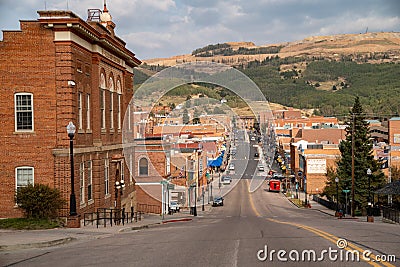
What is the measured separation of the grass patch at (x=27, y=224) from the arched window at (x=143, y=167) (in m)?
24.2

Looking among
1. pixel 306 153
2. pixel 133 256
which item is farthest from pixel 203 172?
pixel 306 153

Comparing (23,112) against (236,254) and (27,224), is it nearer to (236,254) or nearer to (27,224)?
(27,224)

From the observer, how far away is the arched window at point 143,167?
51128 millimetres

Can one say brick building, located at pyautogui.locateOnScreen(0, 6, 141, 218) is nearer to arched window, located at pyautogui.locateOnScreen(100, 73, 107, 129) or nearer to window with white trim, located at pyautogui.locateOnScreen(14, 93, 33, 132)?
window with white trim, located at pyautogui.locateOnScreen(14, 93, 33, 132)

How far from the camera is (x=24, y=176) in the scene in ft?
93.6

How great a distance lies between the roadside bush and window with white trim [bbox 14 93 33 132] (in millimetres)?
3181

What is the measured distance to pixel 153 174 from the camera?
51.9 m

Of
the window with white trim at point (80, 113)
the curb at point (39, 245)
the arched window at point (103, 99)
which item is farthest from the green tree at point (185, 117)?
the curb at point (39, 245)

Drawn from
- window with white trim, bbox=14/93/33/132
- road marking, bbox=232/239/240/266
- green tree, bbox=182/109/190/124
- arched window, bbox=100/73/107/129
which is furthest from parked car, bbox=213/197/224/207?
road marking, bbox=232/239/240/266

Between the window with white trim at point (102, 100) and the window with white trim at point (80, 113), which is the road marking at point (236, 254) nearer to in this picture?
the window with white trim at point (80, 113)

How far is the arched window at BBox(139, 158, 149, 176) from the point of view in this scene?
51.1 meters

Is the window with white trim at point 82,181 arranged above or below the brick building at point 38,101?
below

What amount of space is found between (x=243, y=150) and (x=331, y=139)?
328 ft

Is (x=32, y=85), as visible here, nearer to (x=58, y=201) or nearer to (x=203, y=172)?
(x=58, y=201)
